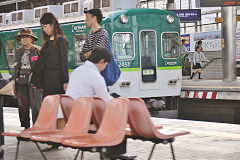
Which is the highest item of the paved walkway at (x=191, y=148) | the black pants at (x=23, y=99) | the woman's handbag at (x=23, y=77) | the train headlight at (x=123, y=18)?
the train headlight at (x=123, y=18)

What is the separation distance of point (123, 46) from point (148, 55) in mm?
797

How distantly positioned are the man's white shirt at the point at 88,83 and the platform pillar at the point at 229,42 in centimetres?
1189

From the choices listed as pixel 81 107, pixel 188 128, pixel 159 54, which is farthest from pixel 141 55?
pixel 81 107

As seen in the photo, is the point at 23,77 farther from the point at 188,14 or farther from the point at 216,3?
the point at 188,14

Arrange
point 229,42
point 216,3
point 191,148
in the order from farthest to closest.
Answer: point 229,42, point 216,3, point 191,148

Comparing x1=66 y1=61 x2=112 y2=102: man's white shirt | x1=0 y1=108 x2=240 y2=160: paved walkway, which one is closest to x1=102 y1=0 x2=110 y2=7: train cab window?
x1=0 y1=108 x2=240 y2=160: paved walkway

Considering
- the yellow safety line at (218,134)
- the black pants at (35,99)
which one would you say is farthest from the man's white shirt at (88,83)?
the yellow safety line at (218,134)

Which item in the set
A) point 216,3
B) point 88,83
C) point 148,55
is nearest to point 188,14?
point 216,3

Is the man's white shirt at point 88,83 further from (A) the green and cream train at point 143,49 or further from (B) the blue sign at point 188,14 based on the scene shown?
(B) the blue sign at point 188,14

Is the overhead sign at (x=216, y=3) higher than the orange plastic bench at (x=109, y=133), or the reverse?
the overhead sign at (x=216, y=3)

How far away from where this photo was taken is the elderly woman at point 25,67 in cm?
760

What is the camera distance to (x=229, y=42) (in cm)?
1645

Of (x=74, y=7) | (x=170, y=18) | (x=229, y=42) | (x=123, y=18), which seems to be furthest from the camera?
Answer: (x=229, y=42)

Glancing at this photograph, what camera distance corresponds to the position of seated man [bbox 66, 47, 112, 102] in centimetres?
509
